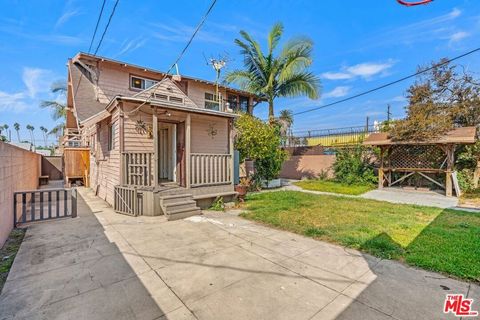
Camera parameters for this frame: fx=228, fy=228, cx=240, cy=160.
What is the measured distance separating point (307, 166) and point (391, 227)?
34.0 ft

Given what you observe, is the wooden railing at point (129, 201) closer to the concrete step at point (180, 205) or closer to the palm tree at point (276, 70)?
the concrete step at point (180, 205)

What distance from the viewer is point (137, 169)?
253 inches

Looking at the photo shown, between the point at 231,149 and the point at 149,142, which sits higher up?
the point at 149,142

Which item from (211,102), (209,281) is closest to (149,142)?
(209,281)

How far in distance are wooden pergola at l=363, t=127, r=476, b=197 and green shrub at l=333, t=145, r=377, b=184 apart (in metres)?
0.79

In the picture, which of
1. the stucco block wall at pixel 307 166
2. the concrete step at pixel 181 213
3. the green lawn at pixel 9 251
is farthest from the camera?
the stucco block wall at pixel 307 166

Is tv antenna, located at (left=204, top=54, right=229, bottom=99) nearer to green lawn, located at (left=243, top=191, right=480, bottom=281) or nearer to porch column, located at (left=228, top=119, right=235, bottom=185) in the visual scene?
porch column, located at (left=228, top=119, right=235, bottom=185)

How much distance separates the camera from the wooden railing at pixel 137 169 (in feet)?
20.8

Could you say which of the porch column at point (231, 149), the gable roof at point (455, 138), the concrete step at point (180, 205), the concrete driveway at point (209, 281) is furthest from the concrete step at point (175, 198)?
the gable roof at point (455, 138)

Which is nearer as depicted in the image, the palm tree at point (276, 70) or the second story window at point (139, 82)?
the second story window at point (139, 82)

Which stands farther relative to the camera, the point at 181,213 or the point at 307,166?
the point at 307,166

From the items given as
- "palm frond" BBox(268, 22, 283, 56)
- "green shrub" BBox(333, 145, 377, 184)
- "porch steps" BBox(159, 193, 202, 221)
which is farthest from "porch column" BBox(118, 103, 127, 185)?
"green shrub" BBox(333, 145, 377, 184)

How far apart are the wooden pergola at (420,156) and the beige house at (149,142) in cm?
740

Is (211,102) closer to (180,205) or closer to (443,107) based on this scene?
(180,205)
